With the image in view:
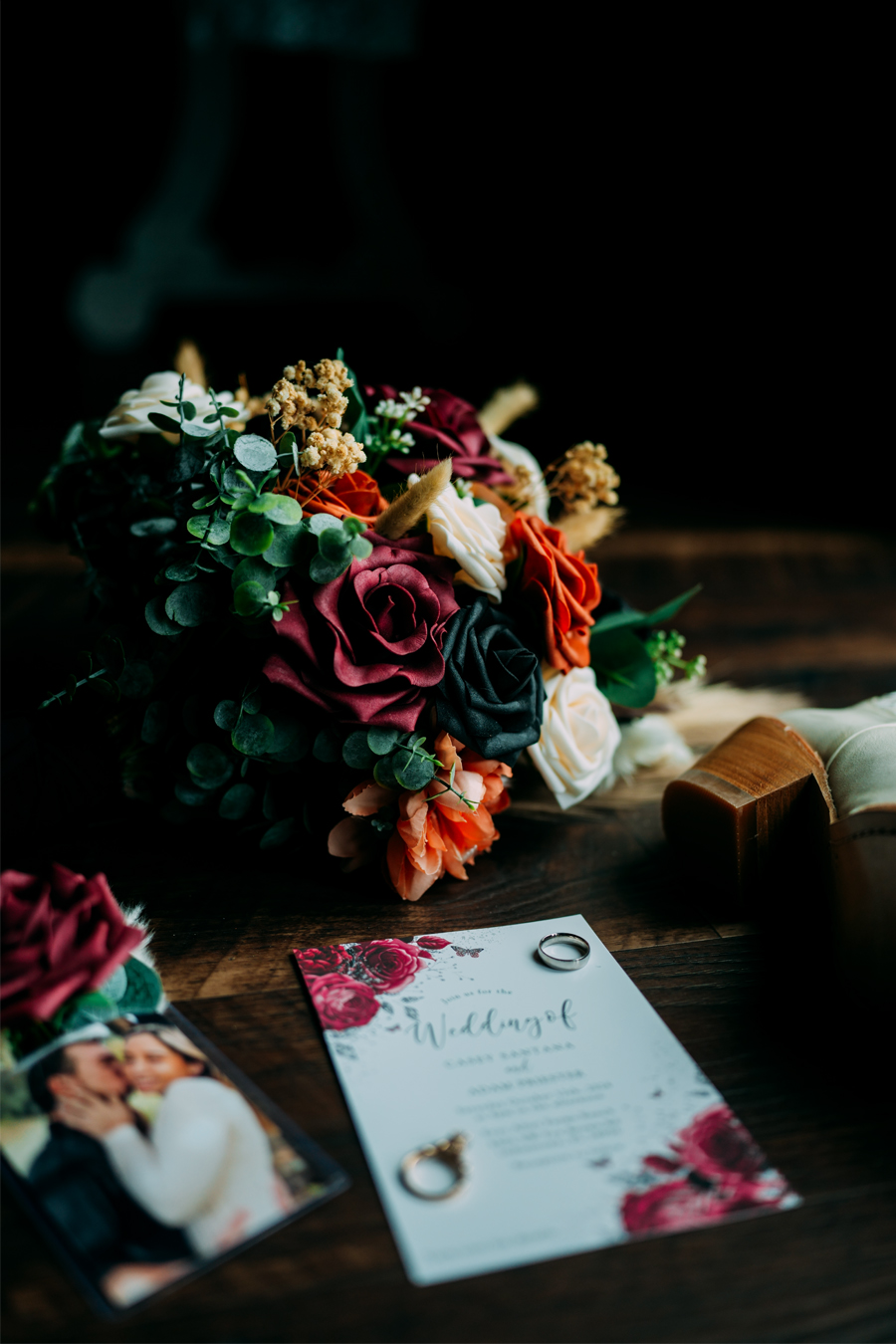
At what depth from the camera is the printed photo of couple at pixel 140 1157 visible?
1.44ft

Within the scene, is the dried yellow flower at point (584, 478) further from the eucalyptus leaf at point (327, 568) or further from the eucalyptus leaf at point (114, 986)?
the eucalyptus leaf at point (114, 986)

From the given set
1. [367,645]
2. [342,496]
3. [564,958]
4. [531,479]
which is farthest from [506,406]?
[564,958]

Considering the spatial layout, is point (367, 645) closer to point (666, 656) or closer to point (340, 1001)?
point (340, 1001)

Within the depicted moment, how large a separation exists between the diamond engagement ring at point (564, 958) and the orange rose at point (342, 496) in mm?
314

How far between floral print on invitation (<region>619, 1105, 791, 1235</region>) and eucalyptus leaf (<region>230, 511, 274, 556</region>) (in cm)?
41

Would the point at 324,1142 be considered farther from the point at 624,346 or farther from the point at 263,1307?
the point at 624,346

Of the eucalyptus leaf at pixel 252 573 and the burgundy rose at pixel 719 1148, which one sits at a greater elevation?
the eucalyptus leaf at pixel 252 573

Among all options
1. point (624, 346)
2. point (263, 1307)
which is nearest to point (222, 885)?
point (263, 1307)

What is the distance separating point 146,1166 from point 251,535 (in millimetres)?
357

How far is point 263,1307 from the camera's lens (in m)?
0.43

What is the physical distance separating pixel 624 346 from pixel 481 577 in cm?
197

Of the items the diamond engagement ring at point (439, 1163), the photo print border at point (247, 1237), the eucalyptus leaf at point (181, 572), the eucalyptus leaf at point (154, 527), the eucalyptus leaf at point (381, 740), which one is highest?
the eucalyptus leaf at point (154, 527)

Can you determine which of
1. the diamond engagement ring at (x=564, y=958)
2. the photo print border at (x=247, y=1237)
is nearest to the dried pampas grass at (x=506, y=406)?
the diamond engagement ring at (x=564, y=958)

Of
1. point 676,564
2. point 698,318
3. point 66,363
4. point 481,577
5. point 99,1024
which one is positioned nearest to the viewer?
point 99,1024
